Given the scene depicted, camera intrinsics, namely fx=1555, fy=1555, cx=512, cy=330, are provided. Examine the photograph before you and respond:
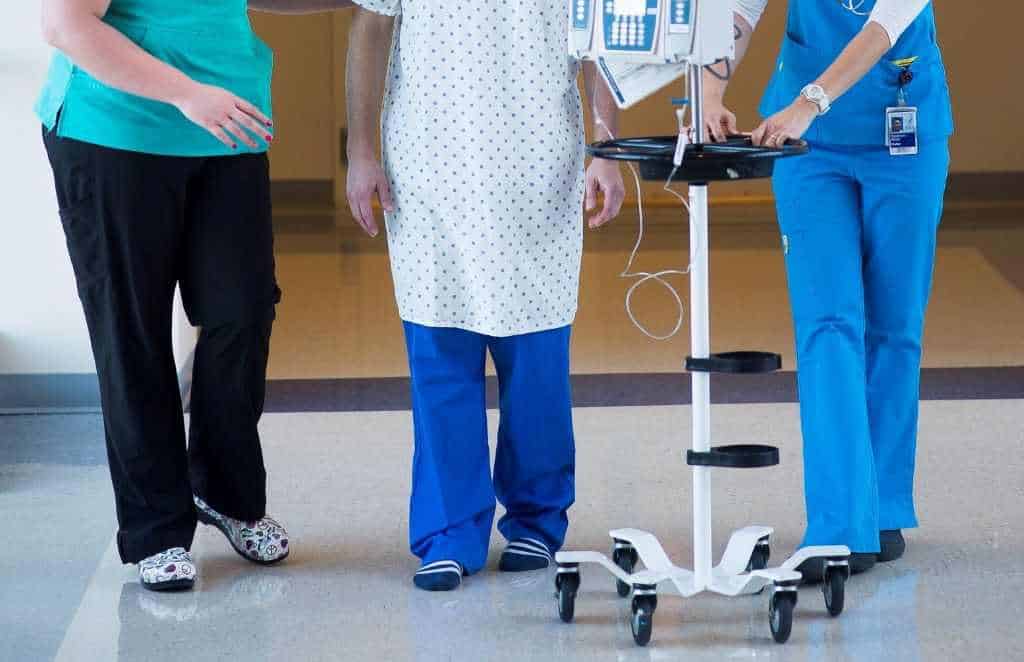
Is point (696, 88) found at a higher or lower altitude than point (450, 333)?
higher

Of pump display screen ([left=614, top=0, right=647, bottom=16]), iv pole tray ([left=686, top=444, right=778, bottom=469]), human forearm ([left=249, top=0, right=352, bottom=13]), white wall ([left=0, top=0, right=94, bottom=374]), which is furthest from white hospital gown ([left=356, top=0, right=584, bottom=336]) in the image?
white wall ([left=0, top=0, right=94, bottom=374])

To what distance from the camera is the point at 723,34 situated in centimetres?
228

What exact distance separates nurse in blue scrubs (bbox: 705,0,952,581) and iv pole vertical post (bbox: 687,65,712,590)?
27 cm

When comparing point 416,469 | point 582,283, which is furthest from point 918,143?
point 582,283

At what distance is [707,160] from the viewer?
220 cm

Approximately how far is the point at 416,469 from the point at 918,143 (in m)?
1.03

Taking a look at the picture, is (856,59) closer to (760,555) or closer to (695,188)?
(695,188)

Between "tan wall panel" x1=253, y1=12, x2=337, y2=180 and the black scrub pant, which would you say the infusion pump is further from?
"tan wall panel" x1=253, y1=12, x2=337, y2=180

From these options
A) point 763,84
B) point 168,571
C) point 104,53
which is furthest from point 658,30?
point 763,84

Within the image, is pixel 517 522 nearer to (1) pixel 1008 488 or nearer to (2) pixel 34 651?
(2) pixel 34 651

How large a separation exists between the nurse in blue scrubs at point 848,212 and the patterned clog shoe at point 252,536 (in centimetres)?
94

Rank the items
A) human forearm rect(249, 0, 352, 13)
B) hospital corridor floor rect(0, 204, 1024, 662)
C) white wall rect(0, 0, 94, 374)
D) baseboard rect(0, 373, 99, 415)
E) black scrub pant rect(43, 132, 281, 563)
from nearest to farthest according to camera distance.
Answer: hospital corridor floor rect(0, 204, 1024, 662), black scrub pant rect(43, 132, 281, 563), human forearm rect(249, 0, 352, 13), white wall rect(0, 0, 94, 374), baseboard rect(0, 373, 99, 415)

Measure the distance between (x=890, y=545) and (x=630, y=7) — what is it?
1.14 metres

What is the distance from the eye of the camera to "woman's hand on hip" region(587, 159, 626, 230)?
2.71m
